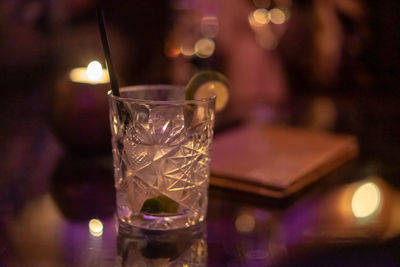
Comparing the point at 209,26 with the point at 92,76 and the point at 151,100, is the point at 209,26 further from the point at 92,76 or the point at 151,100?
the point at 151,100

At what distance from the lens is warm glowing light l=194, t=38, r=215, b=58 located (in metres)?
1.70

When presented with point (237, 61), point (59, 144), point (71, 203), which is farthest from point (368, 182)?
point (237, 61)

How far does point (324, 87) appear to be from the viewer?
1827 mm

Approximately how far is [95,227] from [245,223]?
0.20 m

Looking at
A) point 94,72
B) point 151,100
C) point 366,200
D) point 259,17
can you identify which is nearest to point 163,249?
point 151,100

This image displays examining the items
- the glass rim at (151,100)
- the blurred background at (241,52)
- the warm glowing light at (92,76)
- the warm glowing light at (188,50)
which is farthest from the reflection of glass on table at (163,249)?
the warm glowing light at (188,50)

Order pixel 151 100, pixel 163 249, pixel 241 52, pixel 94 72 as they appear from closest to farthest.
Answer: pixel 163 249 < pixel 151 100 < pixel 94 72 < pixel 241 52

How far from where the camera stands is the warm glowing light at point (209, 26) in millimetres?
1745

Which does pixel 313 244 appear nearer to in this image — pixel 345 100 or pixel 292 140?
pixel 292 140

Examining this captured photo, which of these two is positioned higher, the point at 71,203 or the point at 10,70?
the point at 10,70

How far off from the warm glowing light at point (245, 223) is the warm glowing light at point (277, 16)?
1.27 metres

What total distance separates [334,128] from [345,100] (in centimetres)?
41

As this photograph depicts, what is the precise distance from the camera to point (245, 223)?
701 mm

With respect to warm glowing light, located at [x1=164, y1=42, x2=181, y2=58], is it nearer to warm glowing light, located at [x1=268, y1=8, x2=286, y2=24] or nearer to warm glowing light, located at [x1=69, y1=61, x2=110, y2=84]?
warm glowing light, located at [x1=268, y1=8, x2=286, y2=24]
